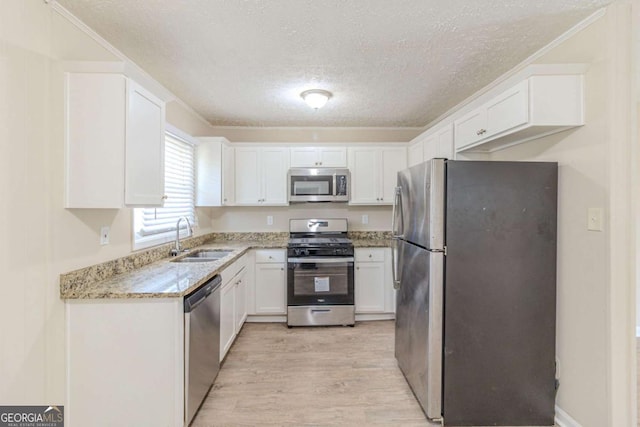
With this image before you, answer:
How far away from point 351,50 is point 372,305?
9.17ft

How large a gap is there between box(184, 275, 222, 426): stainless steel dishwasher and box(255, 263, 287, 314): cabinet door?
1.23 m

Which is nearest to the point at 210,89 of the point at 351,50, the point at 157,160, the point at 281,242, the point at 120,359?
the point at 157,160

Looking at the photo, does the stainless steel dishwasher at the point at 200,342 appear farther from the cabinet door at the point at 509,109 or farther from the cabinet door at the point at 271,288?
the cabinet door at the point at 509,109

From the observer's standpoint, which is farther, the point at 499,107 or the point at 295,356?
the point at 295,356

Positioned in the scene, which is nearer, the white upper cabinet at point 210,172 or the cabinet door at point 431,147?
the cabinet door at point 431,147

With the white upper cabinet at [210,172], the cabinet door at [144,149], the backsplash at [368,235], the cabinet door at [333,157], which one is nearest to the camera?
the cabinet door at [144,149]

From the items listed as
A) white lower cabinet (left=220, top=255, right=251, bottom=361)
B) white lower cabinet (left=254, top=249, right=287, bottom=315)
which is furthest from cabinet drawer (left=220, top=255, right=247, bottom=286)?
white lower cabinet (left=254, top=249, right=287, bottom=315)

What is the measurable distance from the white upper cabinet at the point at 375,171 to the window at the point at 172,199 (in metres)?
2.01

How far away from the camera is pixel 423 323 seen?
6.56ft

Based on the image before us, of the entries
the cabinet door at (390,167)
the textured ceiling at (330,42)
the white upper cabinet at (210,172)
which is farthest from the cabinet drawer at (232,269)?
the cabinet door at (390,167)

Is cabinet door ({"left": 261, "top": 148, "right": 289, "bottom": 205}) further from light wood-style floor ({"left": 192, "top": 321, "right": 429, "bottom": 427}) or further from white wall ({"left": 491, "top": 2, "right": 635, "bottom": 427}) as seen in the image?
white wall ({"left": 491, "top": 2, "right": 635, "bottom": 427})

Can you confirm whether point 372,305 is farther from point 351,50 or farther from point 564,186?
point 351,50

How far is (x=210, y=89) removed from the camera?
2.80 meters

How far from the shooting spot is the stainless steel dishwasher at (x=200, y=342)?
177 centimetres
